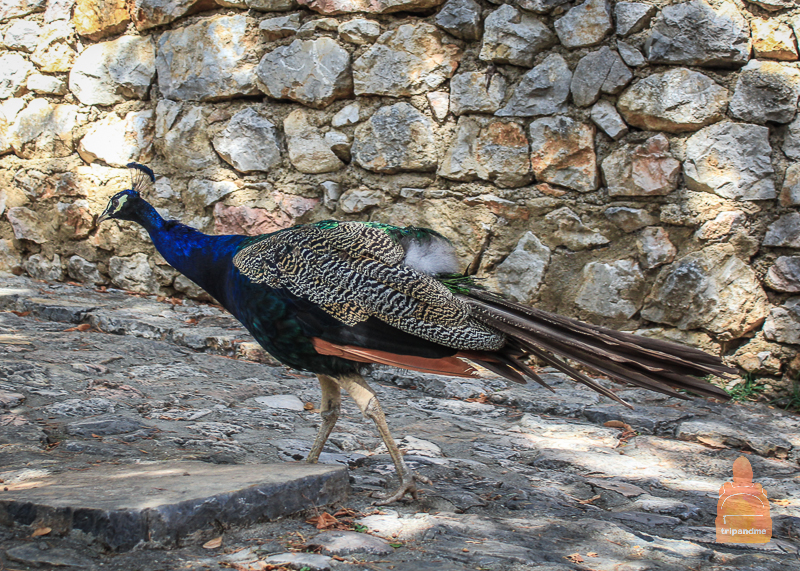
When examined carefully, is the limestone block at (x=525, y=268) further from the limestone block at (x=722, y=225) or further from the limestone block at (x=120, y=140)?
the limestone block at (x=120, y=140)

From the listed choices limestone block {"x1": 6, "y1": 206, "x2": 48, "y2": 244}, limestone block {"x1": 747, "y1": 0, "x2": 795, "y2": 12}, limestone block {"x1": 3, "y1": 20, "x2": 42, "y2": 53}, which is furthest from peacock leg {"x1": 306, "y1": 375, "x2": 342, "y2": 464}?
limestone block {"x1": 3, "y1": 20, "x2": 42, "y2": 53}

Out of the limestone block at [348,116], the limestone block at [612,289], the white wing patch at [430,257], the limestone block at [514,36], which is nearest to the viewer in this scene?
the white wing patch at [430,257]

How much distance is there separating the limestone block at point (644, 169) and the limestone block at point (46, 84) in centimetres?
413

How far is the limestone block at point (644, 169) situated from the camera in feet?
12.3

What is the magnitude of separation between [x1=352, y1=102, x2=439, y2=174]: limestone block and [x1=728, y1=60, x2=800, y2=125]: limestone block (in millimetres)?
1713

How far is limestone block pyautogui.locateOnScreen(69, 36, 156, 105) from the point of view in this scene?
16.3ft

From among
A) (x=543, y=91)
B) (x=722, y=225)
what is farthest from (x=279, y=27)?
(x=722, y=225)

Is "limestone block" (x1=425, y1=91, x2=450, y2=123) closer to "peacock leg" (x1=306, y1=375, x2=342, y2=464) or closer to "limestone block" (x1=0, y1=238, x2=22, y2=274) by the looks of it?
"peacock leg" (x1=306, y1=375, x2=342, y2=464)

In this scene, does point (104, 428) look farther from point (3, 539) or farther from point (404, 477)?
point (404, 477)

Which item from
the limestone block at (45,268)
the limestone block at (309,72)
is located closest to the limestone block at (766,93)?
Answer: the limestone block at (309,72)

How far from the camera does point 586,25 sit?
3.85m

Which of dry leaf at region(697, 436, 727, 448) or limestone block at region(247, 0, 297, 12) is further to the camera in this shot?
limestone block at region(247, 0, 297, 12)

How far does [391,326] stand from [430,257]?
1.29ft

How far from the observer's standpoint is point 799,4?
351 centimetres
